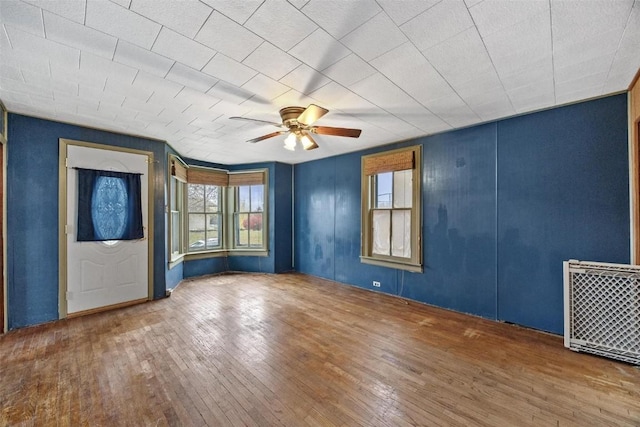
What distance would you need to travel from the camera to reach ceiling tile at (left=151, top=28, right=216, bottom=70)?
1874 mm

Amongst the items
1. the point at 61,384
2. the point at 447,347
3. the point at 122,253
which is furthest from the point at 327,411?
the point at 122,253

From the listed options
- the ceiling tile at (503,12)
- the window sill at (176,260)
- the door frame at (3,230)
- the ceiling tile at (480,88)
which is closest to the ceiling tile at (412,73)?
the ceiling tile at (480,88)

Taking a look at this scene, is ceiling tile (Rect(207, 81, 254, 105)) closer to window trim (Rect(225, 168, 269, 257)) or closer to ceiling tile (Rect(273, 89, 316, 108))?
ceiling tile (Rect(273, 89, 316, 108))

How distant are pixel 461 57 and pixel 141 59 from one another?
2.55 m

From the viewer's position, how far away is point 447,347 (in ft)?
9.25

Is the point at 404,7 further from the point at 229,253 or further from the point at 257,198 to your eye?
the point at 229,253

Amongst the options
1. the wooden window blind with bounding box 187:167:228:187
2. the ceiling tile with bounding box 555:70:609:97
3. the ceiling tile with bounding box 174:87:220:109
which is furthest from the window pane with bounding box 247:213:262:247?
the ceiling tile with bounding box 555:70:609:97

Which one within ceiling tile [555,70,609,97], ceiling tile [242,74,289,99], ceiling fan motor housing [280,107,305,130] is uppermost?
ceiling tile [555,70,609,97]

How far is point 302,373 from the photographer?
236cm

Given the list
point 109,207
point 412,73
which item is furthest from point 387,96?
point 109,207

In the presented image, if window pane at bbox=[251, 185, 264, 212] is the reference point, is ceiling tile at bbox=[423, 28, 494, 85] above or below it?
above

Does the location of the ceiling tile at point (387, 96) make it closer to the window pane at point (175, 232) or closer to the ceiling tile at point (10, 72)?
the ceiling tile at point (10, 72)

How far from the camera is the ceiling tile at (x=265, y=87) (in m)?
2.45

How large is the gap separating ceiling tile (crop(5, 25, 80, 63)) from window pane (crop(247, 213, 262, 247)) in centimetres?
454
